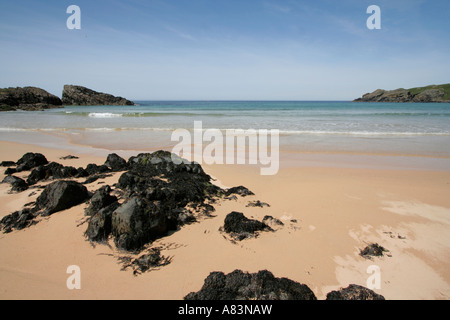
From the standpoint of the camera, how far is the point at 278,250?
3793mm

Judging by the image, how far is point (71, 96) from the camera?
251ft

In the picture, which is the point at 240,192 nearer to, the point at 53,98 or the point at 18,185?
the point at 18,185

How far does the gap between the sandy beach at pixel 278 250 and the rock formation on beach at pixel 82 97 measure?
279 ft

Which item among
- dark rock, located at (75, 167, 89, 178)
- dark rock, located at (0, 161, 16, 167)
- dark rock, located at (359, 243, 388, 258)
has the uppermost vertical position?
dark rock, located at (0, 161, 16, 167)

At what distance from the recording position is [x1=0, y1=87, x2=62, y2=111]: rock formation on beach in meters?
51.0

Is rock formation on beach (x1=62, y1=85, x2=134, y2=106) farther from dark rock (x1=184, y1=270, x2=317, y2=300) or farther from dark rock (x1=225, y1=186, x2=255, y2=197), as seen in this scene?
dark rock (x1=184, y1=270, x2=317, y2=300)

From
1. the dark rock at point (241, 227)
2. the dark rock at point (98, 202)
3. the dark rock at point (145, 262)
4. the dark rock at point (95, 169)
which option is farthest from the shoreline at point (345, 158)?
the dark rock at point (145, 262)

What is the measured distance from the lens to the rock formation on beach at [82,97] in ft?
251

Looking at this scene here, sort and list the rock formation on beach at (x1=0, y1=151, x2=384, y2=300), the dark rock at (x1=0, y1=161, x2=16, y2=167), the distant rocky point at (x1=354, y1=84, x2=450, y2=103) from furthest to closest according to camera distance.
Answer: the distant rocky point at (x1=354, y1=84, x2=450, y2=103), the dark rock at (x1=0, y1=161, x2=16, y2=167), the rock formation on beach at (x1=0, y1=151, x2=384, y2=300)

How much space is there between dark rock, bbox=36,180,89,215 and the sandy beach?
0.65ft

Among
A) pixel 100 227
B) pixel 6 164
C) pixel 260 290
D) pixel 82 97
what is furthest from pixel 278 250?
pixel 82 97

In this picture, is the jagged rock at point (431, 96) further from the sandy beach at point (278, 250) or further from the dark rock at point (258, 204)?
the dark rock at point (258, 204)

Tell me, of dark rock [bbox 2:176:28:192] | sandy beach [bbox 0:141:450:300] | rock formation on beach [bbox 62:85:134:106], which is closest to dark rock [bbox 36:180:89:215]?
sandy beach [bbox 0:141:450:300]

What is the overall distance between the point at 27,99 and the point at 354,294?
77.8 m
